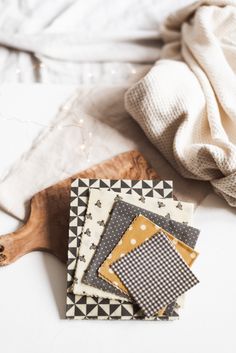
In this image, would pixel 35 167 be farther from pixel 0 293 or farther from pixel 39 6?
pixel 39 6

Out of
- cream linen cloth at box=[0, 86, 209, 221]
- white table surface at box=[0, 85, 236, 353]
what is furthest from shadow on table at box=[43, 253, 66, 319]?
cream linen cloth at box=[0, 86, 209, 221]

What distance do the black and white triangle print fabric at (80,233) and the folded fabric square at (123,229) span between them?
0.04 metres

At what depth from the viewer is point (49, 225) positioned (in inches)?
38.5

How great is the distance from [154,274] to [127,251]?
0.21 ft

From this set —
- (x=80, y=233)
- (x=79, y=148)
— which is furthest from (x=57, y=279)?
(x=79, y=148)

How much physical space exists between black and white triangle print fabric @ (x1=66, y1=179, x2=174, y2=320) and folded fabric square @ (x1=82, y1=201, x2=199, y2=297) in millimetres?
39

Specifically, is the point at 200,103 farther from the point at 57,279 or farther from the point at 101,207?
the point at 57,279

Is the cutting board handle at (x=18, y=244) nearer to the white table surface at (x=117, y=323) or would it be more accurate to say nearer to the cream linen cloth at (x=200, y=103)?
the white table surface at (x=117, y=323)

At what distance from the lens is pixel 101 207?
37.4 inches

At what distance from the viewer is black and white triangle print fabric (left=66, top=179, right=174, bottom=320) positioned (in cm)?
89

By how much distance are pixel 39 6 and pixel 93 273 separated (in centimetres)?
73

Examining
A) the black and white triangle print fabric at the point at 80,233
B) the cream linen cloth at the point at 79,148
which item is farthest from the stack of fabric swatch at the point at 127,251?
the cream linen cloth at the point at 79,148

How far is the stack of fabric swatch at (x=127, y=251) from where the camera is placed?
89 cm

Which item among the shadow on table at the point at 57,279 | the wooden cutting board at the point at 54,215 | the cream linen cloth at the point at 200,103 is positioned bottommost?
the shadow on table at the point at 57,279
